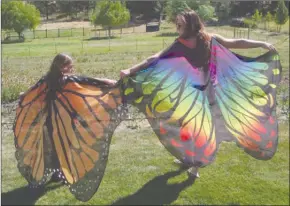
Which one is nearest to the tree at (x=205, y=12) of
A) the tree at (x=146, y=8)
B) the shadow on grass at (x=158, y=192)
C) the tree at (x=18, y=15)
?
the tree at (x=146, y=8)

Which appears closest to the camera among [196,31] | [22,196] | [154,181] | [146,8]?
[196,31]

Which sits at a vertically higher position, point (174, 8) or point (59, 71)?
point (174, 8)

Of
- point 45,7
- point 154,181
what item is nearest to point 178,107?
point 154,181

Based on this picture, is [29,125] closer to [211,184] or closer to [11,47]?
[11,47]

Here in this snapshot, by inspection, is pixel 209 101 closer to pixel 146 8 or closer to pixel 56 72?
pixel 146 8

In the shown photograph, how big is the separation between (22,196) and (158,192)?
723mm

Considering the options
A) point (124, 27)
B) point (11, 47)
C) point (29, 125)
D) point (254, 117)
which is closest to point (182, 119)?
point (254, 117)

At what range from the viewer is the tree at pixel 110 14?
7.38 feet

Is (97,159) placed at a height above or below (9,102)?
below

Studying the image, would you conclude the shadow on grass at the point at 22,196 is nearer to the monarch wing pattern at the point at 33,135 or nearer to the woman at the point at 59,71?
the monarch wing pattern at the point at 33,135

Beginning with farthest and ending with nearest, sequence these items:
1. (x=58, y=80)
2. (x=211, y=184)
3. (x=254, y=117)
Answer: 1. (x=211, y=184)
2. (x=254, y=117)
3. (x=58, y=80)

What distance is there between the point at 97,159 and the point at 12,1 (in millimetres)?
811

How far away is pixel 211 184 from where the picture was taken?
2.70 meters

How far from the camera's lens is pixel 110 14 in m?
2.28
